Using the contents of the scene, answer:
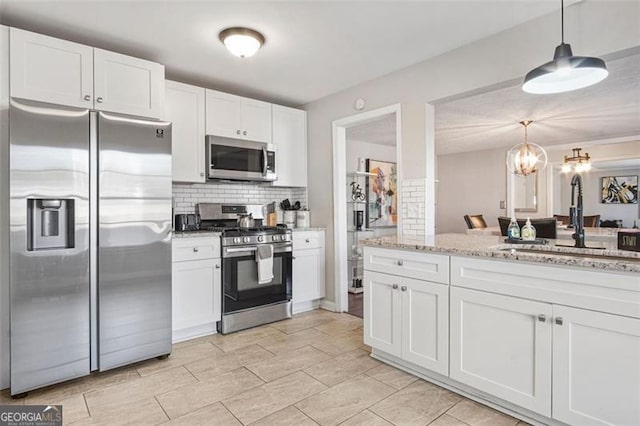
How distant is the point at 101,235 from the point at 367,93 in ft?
8.64

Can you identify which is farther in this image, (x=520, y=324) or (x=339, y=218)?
(x=339, y=218)

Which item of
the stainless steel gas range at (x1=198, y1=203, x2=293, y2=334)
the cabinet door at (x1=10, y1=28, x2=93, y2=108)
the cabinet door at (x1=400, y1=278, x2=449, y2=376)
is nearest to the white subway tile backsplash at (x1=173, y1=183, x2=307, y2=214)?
the stainless steel gas range at (x1=198, y1=203, x2=293, y2=334)

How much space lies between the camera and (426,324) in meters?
2.25

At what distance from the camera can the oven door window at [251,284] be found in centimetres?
322

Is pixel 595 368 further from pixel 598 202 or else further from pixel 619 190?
pixel 598 202

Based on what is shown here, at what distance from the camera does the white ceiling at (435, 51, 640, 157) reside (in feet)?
11.6

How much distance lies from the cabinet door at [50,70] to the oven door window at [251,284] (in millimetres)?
1713

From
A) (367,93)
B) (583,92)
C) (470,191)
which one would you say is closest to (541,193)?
(470,191)

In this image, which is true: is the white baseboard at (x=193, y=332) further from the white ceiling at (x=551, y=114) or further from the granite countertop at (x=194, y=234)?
the white ceiling at (x=551, y=114)

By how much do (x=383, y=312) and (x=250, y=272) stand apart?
140 centimetres

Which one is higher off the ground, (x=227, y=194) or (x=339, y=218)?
(x=227, y=194)

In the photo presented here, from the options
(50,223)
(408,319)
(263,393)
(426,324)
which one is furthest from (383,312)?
(50,223)

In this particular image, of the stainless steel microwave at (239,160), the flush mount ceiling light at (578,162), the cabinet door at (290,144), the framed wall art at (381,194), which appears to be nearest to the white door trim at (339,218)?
the cabinet door at (290,144)

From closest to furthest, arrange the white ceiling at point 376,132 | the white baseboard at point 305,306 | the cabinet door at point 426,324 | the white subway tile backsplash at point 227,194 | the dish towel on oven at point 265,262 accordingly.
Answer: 1. the cabinet door at point 426,324
2. the dish towel on oven at point 265,262
3. the white subway tile backsplash at point 227,194
4. the white baseboard at point 305,306
5. the white ceiling at point 376,132
